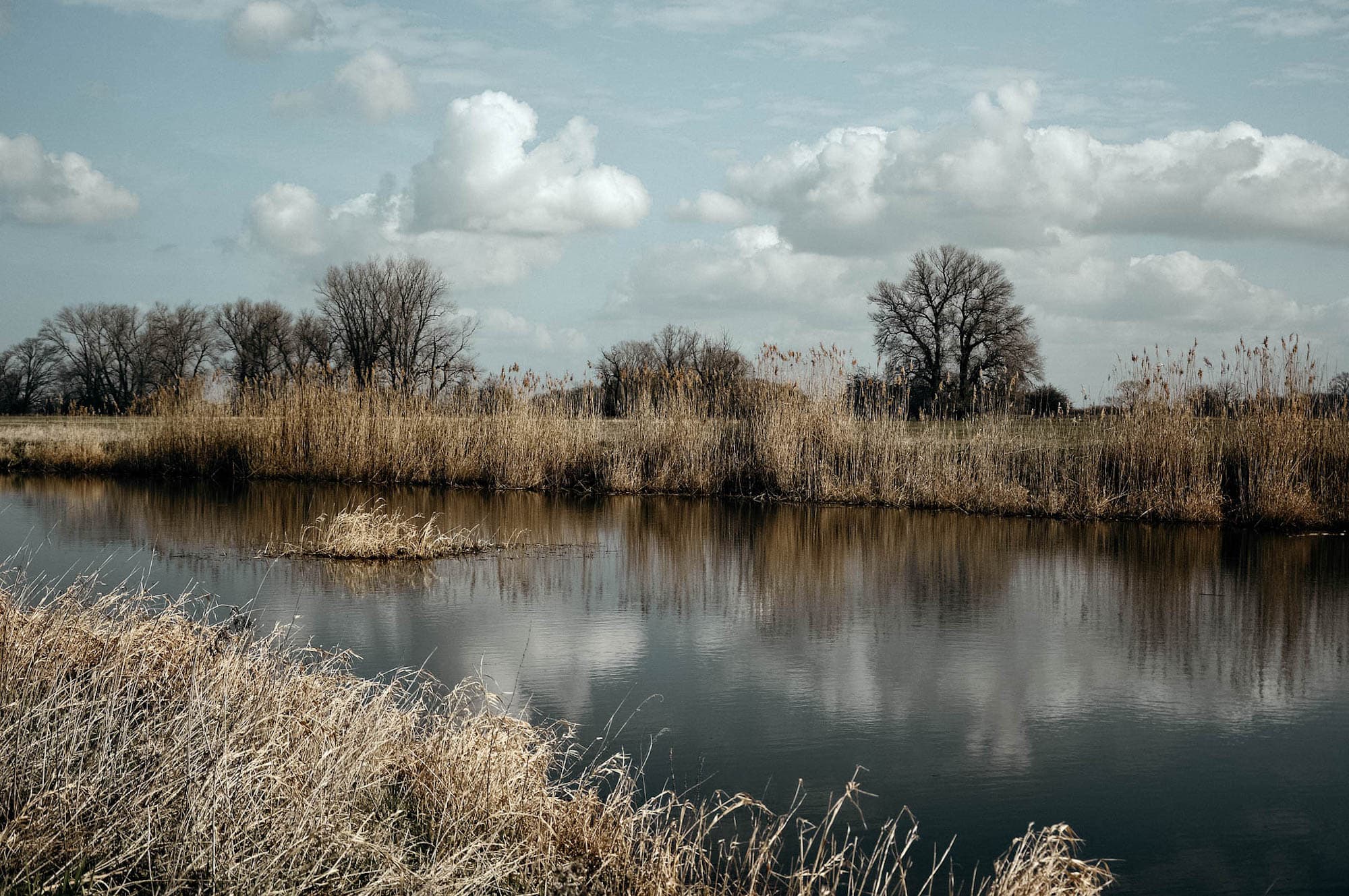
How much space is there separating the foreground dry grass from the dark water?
542mm

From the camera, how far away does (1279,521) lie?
13.2 m

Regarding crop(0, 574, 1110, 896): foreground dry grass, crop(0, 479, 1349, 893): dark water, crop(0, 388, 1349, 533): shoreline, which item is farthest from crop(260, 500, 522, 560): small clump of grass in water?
crop(0, 388, 1349, 533): shoreline

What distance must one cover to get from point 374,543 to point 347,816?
22.0 ft

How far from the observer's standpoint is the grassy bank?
527 inches

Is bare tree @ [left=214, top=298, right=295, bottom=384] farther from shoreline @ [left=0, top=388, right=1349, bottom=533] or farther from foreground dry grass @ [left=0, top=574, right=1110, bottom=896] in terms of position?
foreground dry grass @ [left=0, top=574, right=1110, bottom=896]

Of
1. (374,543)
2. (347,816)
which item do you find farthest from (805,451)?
(347,816)

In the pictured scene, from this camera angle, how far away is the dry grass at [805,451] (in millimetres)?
13367

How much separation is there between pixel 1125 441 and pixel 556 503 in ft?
25.5

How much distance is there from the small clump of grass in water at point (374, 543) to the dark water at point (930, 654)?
35 centimetres

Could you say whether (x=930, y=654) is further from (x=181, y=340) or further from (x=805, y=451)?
(x=181, y=340)

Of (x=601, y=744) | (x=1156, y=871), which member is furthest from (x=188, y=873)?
(x=1156, y=871)

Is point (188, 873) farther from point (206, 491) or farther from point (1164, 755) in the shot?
point (206, 491)

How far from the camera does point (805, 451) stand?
16219 mm

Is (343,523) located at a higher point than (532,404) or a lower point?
lower
